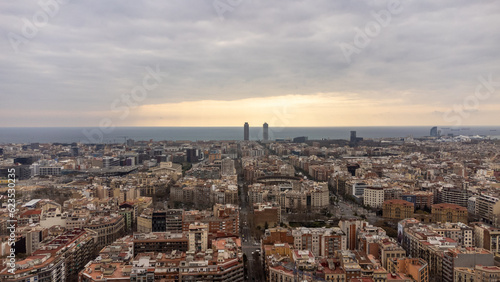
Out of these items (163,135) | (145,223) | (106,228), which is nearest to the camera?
(106,228)

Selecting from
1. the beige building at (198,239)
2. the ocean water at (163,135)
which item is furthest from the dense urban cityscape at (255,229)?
the ocean water at (163,135)

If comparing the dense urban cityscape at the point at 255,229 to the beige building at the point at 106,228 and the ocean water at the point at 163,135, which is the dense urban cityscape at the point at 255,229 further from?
the ocean water at the point at 163,135

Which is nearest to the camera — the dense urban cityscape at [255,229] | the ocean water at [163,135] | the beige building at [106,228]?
the dense urban cityscape at [255,229]

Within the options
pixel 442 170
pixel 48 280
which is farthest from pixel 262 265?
pixel 442 170

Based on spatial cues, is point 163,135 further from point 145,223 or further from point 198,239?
point 198,239

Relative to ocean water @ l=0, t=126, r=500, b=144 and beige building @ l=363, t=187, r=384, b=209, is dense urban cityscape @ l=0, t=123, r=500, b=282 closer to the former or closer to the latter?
beige building @ l=363, t=187, r=384, b=209

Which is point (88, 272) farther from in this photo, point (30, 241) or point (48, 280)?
point (30, 241)

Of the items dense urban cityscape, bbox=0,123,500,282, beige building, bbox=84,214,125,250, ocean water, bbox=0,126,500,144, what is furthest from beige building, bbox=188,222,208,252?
ocean water, bbox=0,126,500,144

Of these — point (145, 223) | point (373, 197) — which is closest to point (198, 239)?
point (145, 223)

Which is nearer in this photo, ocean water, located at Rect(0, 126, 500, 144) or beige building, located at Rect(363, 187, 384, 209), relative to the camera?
beige building, located at Rect(363, 187, 384, 209)
